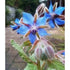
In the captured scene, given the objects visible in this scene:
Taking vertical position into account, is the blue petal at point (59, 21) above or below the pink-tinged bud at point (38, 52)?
above

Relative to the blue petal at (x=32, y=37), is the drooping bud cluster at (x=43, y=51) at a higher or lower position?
lower

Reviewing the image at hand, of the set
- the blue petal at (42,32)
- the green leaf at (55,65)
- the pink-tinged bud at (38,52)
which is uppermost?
the blue petal at (42,32)

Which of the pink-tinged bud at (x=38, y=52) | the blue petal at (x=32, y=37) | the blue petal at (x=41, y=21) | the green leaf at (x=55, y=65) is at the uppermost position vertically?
the blue petal at (x=41, y=21)

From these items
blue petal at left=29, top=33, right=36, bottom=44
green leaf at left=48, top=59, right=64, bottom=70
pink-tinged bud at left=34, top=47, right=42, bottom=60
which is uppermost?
blue petal at left=29, top=33, right=36, bottom=44

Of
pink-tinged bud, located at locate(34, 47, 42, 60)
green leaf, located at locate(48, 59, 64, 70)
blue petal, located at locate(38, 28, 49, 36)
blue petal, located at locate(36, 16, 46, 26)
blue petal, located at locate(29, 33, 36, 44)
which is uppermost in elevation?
blue petal, located at locate(36, 16, 46, 26)

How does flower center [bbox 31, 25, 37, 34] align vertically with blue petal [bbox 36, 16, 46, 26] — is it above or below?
below

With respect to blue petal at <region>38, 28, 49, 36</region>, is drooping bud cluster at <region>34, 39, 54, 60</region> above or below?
below

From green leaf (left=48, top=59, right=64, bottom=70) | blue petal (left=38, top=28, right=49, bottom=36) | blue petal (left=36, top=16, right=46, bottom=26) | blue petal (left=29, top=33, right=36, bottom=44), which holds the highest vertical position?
blue petal (left=36, top=16, right=46, bottom=26)

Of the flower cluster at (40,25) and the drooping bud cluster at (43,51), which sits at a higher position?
the flower cluster at (40,25)
